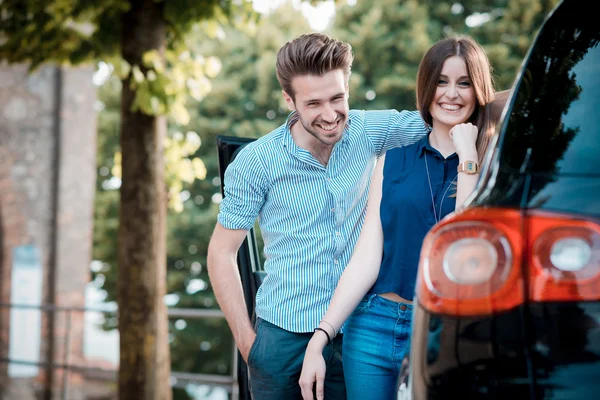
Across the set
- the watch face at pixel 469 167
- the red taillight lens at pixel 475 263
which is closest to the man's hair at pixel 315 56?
the watch face at pixel 469 167

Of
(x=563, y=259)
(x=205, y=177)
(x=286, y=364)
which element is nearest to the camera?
(x=563, y=259)

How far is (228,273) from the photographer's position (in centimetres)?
335

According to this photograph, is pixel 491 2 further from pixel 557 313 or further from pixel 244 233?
pixel 557 313

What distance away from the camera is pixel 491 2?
2209 centimetres

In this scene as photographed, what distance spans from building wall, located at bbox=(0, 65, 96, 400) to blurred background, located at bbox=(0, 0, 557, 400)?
0.02 m

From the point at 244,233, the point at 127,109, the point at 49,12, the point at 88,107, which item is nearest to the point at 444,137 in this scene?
the point at 244,233

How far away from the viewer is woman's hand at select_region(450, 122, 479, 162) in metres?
2.64

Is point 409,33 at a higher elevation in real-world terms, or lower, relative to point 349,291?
higher

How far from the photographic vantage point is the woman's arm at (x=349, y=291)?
269cm

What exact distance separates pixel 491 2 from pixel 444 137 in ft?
66.5

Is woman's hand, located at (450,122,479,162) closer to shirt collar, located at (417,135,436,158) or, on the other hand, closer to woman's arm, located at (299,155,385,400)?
shirt collar, located at (417,135,436,158)

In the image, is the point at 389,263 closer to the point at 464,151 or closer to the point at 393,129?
the point at 464,151

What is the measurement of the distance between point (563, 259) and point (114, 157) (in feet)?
42.5

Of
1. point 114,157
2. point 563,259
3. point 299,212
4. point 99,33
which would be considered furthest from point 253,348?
point 114,157
